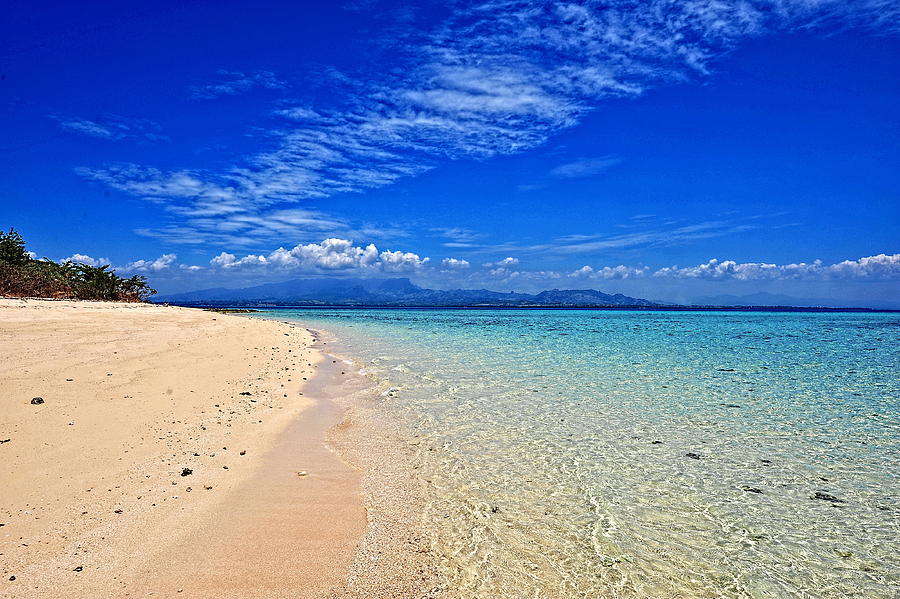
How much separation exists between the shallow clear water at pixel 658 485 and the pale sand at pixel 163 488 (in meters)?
1.37

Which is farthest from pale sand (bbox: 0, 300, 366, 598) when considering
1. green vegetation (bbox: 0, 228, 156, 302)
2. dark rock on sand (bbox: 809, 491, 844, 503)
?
green vegetation (bbox: 0, 228, 156, 302)

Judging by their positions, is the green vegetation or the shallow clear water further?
the green vegetation

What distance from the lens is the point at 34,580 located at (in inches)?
149

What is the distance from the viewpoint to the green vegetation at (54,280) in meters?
35.7

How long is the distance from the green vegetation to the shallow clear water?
123ft

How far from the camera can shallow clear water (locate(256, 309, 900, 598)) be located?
4.55 meters

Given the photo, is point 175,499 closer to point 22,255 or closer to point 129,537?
point 129,537

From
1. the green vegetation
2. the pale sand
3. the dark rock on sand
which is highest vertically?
the green vegetation

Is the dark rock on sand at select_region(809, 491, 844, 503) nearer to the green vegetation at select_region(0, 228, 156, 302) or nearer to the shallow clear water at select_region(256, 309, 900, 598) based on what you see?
the shallow clear water at select_region(256, 309, 900, 598)

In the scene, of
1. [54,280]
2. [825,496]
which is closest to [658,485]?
[825,496]

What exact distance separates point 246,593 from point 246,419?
6.00m

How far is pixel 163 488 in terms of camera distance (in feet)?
19.0

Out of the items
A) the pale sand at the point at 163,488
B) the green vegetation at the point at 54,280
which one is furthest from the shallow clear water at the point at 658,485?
the green vegetation at the point at 54,280

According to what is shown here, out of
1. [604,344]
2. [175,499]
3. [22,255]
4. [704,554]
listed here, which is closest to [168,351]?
[175,499]
